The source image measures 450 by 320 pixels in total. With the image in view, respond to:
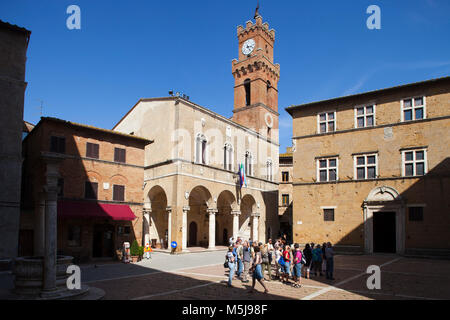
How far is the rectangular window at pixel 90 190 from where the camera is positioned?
23.8 meters

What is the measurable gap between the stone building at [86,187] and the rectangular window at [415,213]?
65.3ft

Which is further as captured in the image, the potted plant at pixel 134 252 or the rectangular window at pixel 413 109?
the rectangular window at pixel 413 109

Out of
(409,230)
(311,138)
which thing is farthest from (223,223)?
(409,230)

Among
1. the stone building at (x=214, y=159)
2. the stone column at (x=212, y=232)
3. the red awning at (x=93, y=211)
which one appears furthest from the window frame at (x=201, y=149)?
the red awning at (x=93, y=211)

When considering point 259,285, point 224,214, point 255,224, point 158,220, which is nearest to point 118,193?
point 158,220

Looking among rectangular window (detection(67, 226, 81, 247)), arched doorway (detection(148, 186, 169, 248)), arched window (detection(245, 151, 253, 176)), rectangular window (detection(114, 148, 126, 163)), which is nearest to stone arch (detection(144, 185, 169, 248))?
arched doorway (detection(148, 186, 169, 248))

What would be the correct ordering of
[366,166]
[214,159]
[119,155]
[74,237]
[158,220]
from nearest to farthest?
1. [74,237]
2. [119,155]
3. [366,166]
4. [214,159]
5. [158,220]

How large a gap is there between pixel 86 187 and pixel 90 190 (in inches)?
13.7

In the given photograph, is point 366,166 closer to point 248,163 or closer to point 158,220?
point 248,163

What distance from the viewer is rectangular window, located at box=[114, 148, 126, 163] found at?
25719 millimetres

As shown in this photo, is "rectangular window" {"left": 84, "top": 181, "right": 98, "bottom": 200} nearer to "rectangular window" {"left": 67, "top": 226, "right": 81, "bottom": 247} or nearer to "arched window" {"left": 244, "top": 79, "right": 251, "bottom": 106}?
"rectangular window" {"left": 67, "top": 226, "right": 81, "bottom": 247}

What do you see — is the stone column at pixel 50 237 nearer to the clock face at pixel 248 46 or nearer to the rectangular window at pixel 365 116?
the rectangular window at pixel 365 116

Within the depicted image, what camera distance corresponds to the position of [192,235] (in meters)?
36.8
